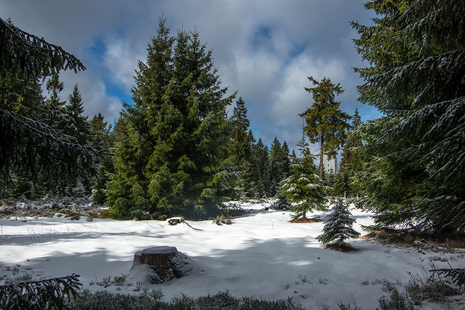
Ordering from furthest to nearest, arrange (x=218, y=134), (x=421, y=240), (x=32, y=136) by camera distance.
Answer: (x=218, y=134) → (x=421, y=240) → (x=32, y=136)

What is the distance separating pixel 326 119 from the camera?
81.2 feet

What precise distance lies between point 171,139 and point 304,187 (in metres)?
8.45

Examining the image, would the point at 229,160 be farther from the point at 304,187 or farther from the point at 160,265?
the point at 160,265

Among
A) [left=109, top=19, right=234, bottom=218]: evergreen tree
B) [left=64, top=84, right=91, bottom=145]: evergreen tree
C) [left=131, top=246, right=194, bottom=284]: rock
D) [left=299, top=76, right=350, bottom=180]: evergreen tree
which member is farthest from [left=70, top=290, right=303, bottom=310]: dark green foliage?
[left=64, top=84, right=91, bottom=145]: evergreen tree

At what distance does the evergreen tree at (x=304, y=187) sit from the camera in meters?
14.0

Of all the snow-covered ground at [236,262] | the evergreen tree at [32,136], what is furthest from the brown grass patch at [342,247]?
the evergreen tree at [32,136]

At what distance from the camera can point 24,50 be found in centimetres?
279

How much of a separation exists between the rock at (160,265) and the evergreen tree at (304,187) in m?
10.3

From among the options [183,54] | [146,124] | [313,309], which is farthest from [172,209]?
[313,309]

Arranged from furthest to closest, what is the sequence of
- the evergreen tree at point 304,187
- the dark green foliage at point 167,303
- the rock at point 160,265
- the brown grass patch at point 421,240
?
1. the evergreen tree at point 304,187
2. the brown grass patch at point 421,240
3. the rock at point 160,265
4. the dark green foliage at point 167,303

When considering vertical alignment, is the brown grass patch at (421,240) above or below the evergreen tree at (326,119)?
below

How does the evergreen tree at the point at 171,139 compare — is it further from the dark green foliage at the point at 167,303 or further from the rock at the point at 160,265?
the dark green foliage at the point at 167,303

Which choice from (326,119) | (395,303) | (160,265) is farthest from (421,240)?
(326,119)

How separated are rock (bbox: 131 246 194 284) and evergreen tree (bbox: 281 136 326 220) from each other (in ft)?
33.9
